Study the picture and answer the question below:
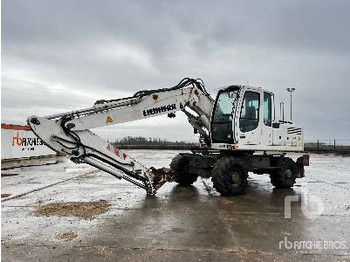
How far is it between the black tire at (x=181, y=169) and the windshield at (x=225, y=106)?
1.81m

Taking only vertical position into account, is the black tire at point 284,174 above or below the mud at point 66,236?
above

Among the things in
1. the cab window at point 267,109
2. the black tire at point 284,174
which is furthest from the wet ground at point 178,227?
the cab window at point 267,109

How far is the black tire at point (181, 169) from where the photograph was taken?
11266mm

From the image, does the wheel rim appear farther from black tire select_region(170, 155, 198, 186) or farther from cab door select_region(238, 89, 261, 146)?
black tire select_region(170, 155, 198, 186)

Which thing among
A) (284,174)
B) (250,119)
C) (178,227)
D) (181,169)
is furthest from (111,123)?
(284,174)

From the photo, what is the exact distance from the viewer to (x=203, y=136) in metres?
11.3

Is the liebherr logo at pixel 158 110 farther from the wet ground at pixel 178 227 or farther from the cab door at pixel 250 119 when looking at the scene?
the wet ground at pixel 178 227

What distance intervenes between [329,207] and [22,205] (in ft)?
22.9

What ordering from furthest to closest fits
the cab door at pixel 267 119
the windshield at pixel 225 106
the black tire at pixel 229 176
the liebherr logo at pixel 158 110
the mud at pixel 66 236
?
the cab door at pixel 267 119
the windshield at pixel 225 106
the black tire at pixel 229 176
the liebherr logo at pixel 158 110
the mud at pixel 66 236

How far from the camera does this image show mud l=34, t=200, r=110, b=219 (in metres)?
7.12

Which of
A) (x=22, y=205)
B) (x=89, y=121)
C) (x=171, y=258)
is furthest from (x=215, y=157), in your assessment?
(x=171, y=258)

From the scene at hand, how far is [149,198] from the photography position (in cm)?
896

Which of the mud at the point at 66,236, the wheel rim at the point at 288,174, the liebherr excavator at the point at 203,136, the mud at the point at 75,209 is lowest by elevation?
the mud at the point at 66,236

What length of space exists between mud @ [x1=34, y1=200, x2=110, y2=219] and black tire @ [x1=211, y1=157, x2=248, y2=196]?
287cm
